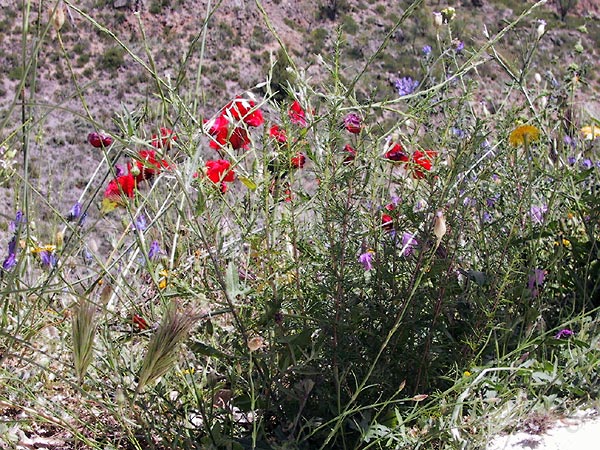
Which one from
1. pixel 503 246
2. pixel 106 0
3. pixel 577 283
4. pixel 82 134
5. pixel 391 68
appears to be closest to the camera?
pixel 503 246

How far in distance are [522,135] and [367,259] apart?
296 millimetres

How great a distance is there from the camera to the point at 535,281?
1.18 metres

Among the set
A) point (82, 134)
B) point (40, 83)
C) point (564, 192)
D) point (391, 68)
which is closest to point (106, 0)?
point (40, 83)

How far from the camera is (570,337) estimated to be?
3.76ft

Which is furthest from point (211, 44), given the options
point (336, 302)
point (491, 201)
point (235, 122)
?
point (336, 302)

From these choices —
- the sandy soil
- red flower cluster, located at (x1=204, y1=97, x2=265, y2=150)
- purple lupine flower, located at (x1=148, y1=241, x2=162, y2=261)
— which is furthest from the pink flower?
purple lupine flower, located at (x1=148, y1=241, x2=162, y2=261)

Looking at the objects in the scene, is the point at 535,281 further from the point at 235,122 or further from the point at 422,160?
the point at 235,122

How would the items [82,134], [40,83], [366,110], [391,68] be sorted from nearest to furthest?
[366,110] → [82,134] → [40,83] → [391,68]

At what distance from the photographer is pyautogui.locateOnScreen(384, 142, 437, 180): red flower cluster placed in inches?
39.9

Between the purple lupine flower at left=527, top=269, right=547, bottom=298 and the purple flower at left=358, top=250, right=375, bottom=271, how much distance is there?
26 centimetres

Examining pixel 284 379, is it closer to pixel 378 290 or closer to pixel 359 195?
pixel 378 290

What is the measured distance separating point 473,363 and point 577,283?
0.38 m

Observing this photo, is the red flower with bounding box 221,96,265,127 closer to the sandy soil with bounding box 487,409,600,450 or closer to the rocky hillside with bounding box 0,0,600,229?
the sandy soil with bounding box 487,409,600,450

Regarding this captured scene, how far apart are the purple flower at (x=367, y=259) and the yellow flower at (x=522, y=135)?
274 millimetres
